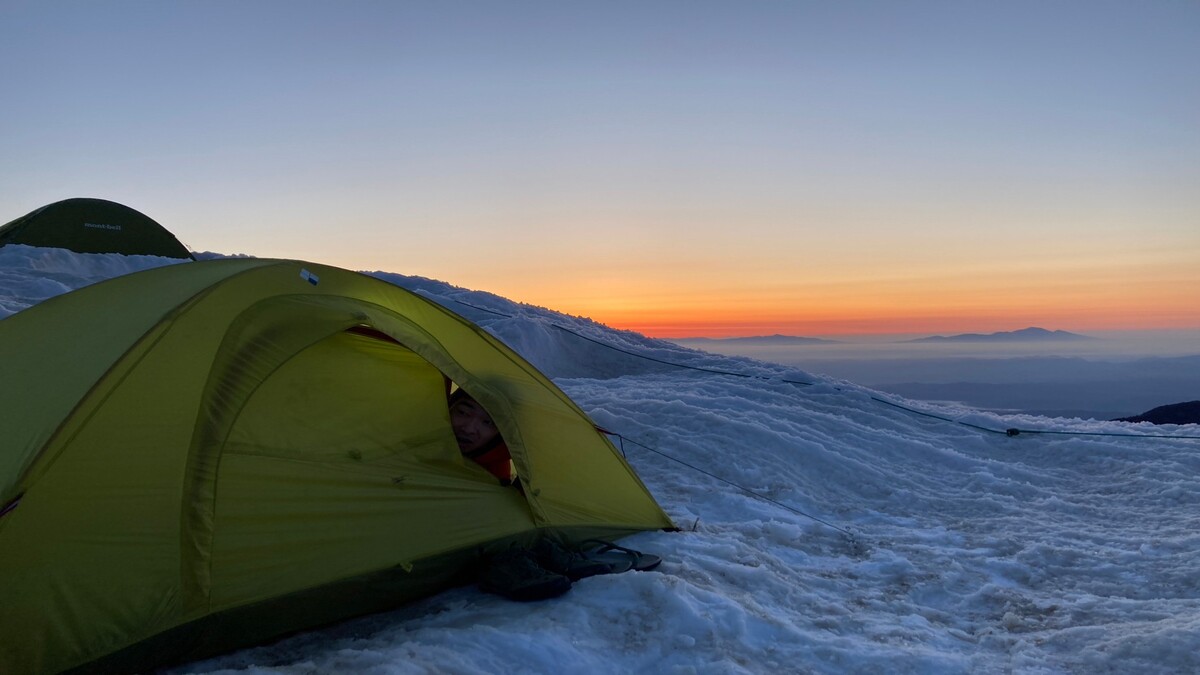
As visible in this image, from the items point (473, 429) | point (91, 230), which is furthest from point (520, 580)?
point (91, 230)

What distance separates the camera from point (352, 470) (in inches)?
202

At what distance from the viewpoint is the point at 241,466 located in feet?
15.5

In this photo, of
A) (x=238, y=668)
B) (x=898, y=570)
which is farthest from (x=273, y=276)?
(x=898, y=570)

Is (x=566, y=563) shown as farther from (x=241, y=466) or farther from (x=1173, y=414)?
(x=1173, y=414)

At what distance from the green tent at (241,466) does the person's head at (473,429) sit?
0.29 m

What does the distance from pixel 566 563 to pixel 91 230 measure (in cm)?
1640

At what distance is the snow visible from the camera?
4.64m

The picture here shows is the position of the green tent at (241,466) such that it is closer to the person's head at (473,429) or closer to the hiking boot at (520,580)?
the hiking boot at (520,580)

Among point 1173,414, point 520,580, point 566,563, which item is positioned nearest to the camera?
point 520,580

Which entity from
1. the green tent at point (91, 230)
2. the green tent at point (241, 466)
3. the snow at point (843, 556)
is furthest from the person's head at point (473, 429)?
the green tent at point (91, 230)

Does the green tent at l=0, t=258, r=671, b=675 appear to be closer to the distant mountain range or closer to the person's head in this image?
the person's head

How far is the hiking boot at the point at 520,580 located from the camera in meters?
5.01

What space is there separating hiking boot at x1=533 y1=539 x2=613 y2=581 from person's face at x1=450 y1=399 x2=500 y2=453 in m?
0.93

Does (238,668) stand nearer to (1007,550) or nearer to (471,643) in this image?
(471,643)
